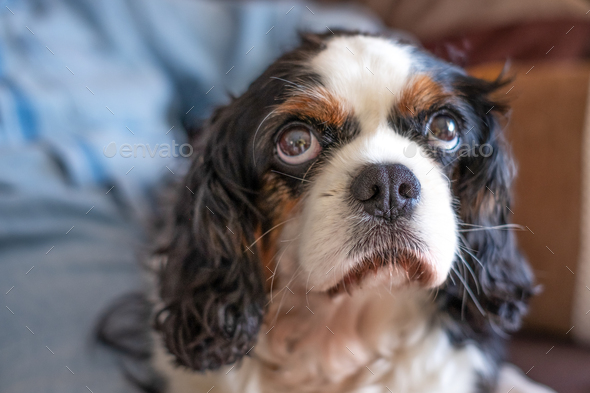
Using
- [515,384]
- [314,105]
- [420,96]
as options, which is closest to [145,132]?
[314,105]

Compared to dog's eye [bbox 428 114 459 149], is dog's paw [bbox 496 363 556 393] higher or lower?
lower

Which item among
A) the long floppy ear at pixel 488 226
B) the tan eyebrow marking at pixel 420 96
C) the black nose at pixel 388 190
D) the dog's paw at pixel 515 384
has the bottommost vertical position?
the dog's paw at pixel 515 384

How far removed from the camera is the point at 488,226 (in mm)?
997

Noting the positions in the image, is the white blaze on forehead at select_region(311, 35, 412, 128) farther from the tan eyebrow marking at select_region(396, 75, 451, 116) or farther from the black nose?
the black nose

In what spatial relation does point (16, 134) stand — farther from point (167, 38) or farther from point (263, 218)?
point (263, 218)

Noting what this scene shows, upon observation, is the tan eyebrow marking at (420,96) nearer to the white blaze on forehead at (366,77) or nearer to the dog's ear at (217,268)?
the white blaze on forehead at (366,77)

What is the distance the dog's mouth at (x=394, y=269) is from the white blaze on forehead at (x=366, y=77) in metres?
0.26

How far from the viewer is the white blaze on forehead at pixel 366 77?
0.85 metres

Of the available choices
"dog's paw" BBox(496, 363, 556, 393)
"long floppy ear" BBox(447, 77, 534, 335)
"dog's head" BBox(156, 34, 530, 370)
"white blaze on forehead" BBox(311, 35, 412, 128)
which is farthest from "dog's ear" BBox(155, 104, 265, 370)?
"dog's paw" BBox(496, 363, 556, 393)

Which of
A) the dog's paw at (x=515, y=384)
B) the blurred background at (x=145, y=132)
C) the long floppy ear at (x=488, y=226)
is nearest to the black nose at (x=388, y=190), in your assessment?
the long floppy ear at (x=488, y=226)

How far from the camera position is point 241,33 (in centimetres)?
201

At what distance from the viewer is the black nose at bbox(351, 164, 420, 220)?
756mm

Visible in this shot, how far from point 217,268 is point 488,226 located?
602mm

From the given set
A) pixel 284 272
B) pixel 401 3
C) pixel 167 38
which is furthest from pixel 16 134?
pixel 401 3
